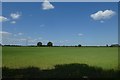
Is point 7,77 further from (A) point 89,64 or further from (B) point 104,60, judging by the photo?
(B) point 104,60

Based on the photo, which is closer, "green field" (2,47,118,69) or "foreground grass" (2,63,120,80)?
"foreground grass" (2,63,120,80)

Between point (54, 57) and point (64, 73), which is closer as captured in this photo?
point (64, 73)

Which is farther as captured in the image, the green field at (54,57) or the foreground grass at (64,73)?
the green field at (54,57)

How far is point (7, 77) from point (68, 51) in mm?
7598

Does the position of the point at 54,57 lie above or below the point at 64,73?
above

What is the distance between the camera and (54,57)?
16719 mm

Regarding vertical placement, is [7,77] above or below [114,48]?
below

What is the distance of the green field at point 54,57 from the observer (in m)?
14.4

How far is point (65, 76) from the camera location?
12.1m

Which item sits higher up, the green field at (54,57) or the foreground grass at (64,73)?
the green field at (54,57)

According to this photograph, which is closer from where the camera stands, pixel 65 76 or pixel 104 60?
pixel 65 76

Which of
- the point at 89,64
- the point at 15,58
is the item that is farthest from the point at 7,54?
the point at 89,64

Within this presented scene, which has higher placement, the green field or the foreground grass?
the green field

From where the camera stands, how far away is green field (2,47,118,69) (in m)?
14.4
